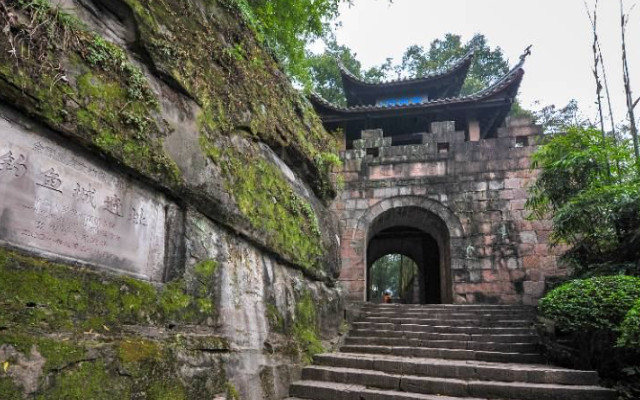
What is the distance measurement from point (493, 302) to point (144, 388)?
8.42 meters

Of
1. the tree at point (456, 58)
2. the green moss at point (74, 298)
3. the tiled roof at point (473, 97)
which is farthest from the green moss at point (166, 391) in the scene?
the tree at point (456, 58)

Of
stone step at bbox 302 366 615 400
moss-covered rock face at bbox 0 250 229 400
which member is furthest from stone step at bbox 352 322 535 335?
moss-covered rock face at bbox 0 250 229 400

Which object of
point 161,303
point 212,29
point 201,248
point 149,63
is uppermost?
point 212,29

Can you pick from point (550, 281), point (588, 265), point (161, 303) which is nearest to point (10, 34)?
point (161, 303)

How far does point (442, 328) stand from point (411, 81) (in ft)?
35.3

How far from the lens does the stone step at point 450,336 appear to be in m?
5.92

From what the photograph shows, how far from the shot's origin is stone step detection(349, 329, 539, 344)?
592cm

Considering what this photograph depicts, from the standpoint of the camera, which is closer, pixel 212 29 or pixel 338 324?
pixel 212 29

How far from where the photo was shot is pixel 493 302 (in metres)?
8.96

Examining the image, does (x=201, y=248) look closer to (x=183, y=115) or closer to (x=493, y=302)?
(x=183, y=115)

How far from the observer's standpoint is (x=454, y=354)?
5512 millimetres

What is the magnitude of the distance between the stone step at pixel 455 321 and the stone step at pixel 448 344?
0.90 metres

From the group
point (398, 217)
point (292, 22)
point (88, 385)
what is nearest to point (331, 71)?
point (398, 217)

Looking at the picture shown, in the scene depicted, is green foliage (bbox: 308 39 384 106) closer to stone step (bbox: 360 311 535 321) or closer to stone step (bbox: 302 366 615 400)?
stone step (bbox: 360 311 535 321)
